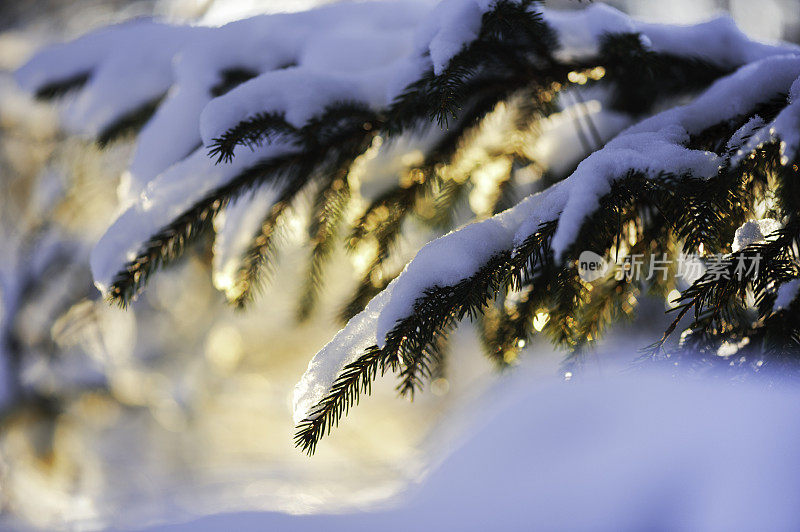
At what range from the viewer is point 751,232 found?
695mm

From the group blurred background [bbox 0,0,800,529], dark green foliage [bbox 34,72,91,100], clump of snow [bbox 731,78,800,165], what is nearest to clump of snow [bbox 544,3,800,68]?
clump of snow [bbox 731,78,800,165]

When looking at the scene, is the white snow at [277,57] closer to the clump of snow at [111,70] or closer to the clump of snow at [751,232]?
the clump of snow at [111,70]

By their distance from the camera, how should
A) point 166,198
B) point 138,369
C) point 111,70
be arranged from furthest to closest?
point 138,369 → point 111,70 → point 166,198

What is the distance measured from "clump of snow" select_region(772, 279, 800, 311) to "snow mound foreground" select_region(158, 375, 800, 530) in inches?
4.9

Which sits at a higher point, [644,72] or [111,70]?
[111,70]

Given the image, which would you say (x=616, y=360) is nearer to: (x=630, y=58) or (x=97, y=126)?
(x=630, y=58)

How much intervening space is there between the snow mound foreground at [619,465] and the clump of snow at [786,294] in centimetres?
12

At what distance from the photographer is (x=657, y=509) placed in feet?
2.67

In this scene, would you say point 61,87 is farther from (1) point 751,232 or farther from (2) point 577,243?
(1) point 751,232

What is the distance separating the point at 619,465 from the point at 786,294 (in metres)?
0.47

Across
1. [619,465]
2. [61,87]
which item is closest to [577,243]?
[619,465]

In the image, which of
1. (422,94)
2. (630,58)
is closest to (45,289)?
(422,94)

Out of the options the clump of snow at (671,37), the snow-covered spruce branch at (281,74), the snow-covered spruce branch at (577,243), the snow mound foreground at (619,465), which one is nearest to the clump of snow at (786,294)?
the snow-covered spruce branch at (577,243)

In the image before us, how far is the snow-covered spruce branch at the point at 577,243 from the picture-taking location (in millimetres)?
596
